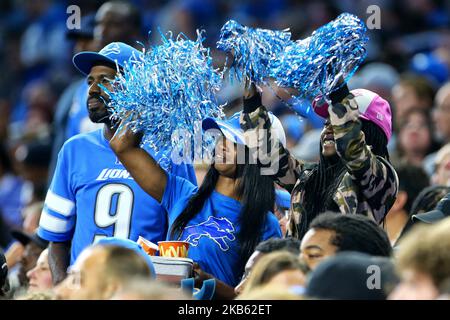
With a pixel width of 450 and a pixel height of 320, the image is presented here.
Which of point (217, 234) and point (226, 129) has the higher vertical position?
point (226, 129)

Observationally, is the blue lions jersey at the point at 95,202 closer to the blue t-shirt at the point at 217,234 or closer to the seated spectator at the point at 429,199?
the blue t-shirt at the point at 217,234

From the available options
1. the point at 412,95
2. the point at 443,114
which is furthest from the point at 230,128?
the point at 412,95

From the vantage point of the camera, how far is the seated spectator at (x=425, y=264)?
2777 mm

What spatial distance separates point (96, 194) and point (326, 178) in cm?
106

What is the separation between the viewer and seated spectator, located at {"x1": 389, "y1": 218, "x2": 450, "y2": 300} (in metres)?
2.78

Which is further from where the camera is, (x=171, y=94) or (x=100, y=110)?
(x=100, y=110)

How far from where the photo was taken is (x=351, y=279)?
3.19m

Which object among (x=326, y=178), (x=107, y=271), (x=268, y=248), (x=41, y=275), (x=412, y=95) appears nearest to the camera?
(x=107, y=271)

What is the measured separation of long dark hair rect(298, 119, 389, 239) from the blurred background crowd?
28 cm

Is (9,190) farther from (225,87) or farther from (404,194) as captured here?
(225,87)

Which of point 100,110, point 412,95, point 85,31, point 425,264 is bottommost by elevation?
point 425,264

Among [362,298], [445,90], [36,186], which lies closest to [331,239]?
[362,298]

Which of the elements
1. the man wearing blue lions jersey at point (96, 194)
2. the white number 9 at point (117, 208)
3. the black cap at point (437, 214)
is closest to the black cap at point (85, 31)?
the man wearing blue lions jersey at point (96, 194)

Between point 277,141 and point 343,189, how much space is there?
40 centimetres
